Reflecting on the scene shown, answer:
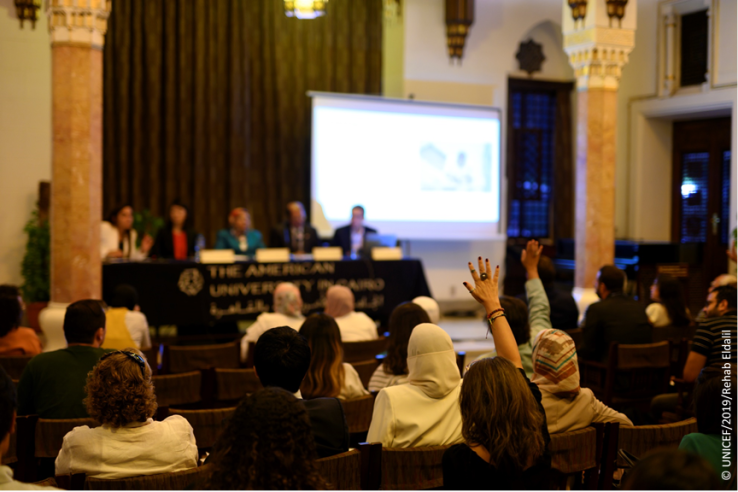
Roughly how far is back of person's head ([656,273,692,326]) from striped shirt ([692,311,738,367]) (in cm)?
127

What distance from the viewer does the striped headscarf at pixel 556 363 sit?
91.0 inches

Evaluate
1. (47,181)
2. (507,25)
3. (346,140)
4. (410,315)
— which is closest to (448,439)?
(410,315)

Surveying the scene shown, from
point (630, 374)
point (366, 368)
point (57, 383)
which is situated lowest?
point (630, 374)

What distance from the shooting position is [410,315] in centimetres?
312

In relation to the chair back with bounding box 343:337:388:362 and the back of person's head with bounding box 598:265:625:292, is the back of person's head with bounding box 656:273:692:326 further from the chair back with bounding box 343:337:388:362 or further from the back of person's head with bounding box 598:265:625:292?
the chair back with bounding box 343:337:388:362

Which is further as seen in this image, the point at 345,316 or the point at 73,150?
the point at 73,150

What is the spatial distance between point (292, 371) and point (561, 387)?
944mm

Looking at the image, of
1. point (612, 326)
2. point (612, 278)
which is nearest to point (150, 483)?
point (612, 326)

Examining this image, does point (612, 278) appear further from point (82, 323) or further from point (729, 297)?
point (82, 323)

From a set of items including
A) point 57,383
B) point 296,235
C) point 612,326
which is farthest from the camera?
point 296,235

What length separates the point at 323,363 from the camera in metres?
2.92

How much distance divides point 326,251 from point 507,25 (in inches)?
180

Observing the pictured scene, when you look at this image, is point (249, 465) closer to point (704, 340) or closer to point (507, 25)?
point (704, 340)

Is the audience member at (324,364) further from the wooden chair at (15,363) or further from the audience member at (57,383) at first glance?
the wooden chair at (15,363)
